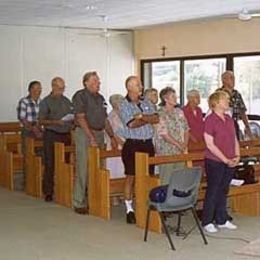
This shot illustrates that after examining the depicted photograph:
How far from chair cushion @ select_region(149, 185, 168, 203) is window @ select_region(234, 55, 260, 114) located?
5316 mm

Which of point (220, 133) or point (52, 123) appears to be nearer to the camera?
point (220, 133)

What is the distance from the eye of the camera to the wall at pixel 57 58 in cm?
1091

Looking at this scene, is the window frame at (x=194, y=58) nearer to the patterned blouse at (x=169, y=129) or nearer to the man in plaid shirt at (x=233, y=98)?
the man in plaid shirt at (x=233, y=98)

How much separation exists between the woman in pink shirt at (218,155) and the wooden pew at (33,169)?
102 inches

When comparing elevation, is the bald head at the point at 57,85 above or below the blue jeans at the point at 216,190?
above

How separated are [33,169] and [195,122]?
205cm

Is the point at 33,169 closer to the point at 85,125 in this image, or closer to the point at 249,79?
the point at 85,125

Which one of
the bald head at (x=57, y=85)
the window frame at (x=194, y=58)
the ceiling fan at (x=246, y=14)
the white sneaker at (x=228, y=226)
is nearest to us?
the white sneaker at (x=228, y=226)

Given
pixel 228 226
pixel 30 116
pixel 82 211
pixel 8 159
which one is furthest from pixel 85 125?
pixel 8 159

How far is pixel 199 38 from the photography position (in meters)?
11.0

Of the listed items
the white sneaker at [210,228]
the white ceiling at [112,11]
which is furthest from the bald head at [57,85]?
the white sneaker at [210,228]

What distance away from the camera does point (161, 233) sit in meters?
5.71

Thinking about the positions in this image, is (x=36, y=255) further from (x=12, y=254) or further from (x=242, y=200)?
(x=242, y=200)

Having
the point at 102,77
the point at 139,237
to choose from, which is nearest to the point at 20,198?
the point at 139,237
